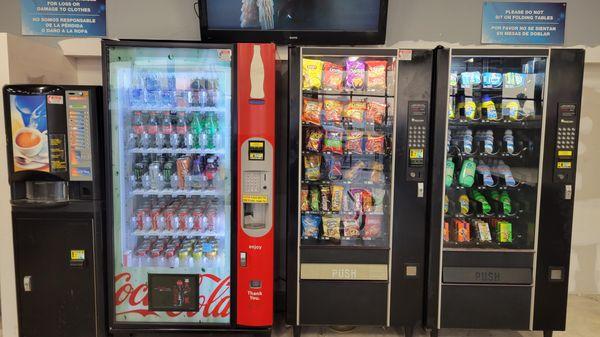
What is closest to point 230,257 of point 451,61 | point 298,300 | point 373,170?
point 298,300

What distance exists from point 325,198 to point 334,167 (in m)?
0.24

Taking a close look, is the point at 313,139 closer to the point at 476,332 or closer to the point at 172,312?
the point at 172,312

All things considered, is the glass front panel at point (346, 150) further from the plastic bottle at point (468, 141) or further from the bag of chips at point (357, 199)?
the plastic bottle at point (468, 141)

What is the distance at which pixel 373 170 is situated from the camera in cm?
290

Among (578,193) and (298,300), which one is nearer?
(298,300)

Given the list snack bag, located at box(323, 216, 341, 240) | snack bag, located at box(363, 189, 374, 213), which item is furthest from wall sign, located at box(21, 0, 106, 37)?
snack bag, located at box(363, 189, 374, 213)

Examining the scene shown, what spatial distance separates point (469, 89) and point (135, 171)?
2.42 m

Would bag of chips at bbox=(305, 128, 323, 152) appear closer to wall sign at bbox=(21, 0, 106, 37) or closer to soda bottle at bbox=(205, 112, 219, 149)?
soda bottle at bbox=(205, 112, 219, 149)

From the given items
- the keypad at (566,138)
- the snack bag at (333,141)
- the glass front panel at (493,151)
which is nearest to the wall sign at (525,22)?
the glass front panel at (493,151)

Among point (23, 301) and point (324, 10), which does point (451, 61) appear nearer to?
point (324, 10)

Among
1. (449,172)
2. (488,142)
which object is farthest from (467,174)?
(488,142)

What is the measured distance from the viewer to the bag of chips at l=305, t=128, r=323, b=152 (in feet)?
9.25

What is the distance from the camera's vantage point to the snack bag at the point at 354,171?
115 inches

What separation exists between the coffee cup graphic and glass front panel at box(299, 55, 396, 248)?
1705mm
